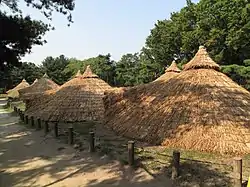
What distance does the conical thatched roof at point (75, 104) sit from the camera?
17375 mm

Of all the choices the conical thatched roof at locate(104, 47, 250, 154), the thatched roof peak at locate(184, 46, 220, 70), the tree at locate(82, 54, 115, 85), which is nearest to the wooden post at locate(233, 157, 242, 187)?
the conical thatched roof at locate(104, 47, 250, 154)

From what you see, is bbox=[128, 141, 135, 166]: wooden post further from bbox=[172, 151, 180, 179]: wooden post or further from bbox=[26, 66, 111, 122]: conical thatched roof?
bbox=[26, 66, 111, 122]: conical thatched roof

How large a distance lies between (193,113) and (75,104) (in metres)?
9.02

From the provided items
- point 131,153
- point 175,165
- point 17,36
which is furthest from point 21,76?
point 175,165

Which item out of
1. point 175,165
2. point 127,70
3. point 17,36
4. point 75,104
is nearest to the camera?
point 175,165

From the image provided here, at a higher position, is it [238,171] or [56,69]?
[56,69]

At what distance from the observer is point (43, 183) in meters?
7.39

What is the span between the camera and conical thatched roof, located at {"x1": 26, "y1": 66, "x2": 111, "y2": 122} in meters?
17.4

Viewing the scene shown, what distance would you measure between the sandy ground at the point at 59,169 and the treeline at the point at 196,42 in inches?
260

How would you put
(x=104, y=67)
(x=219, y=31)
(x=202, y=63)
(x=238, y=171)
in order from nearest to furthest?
(x=238, y=171) → (x=202, y=63) → (x=219, y=31) → (x=104, y=67)

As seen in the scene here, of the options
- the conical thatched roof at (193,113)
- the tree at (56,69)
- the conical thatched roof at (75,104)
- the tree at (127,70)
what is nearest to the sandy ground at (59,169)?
the conical thatched roof at (193,113)

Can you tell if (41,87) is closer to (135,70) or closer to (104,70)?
(135,70)

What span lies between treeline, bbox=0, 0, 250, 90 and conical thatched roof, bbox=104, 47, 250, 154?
767cm

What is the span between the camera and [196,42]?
102 ft
